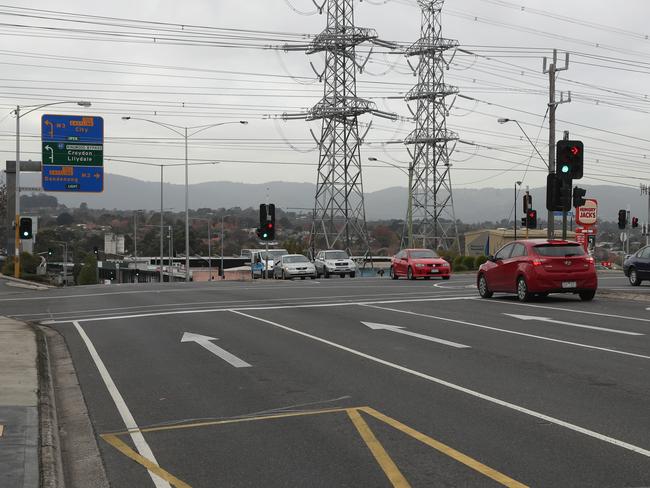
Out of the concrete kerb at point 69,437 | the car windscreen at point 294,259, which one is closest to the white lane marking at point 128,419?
the concrete kerb at point 69,437

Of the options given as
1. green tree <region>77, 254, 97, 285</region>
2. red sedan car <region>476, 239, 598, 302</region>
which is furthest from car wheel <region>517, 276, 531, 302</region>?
green tree <region>77, 254, 97, 285</region>

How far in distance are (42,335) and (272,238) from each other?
3237cm

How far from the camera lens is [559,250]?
21906 millimetres

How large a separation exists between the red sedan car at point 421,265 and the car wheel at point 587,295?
16769mm

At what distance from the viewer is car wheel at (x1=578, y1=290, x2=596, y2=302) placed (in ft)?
72.4

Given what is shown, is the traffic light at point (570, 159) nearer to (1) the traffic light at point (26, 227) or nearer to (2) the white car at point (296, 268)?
(2) the white car at point (296, 268)

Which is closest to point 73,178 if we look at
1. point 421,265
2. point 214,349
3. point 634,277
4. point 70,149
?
point 70,149

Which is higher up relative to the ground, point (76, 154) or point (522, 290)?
point (76, 154)

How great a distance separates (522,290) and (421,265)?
1694 centimetres

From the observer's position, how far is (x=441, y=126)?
219 ft

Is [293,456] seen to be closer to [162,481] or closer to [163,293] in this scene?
[162,481]

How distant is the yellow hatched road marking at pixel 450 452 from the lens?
604 cm

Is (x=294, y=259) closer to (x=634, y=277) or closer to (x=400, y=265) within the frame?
(x=400, y=265)

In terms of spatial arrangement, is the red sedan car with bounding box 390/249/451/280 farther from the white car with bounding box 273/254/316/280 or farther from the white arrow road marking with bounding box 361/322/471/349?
the white arrow road marking with bounding box 361/322/471/349
